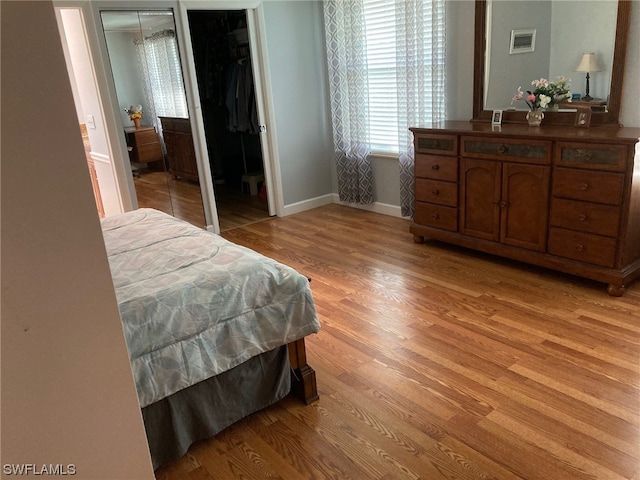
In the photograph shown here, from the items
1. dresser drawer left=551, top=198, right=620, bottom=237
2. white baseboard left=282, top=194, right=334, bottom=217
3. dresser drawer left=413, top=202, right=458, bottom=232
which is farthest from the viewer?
white baseboard left=282, top=194, right=334, bottom=217

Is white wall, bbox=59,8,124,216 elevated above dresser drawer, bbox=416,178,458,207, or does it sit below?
above

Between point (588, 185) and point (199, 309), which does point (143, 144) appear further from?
point (588, 185)

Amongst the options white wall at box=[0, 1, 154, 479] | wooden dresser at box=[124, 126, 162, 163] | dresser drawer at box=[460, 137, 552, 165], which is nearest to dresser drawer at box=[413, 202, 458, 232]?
dresser drawer at box=[460, 137, 552, 165]

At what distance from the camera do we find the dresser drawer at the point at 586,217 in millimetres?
2895

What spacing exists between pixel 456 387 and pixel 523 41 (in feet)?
8.73

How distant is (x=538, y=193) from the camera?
10.6 feet

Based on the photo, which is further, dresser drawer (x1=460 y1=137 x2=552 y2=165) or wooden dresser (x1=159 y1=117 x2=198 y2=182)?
wooden dresser (x1=159 y1=117 x2=198 y2=182)

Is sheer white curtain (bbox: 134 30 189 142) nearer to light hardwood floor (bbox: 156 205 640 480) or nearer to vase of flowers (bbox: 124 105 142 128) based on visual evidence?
vase of flowers (bbox: 124 105 142 128)

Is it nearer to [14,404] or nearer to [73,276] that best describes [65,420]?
[14,404]

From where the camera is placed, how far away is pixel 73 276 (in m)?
0.75

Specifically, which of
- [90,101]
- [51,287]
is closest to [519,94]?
[90,101]

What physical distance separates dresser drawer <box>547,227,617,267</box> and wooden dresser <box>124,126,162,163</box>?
3.19m

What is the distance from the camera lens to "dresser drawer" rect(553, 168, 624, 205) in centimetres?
284

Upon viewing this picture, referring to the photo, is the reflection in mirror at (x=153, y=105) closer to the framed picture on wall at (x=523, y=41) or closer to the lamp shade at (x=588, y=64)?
the framed picture on wall at (x=523, y=41)
